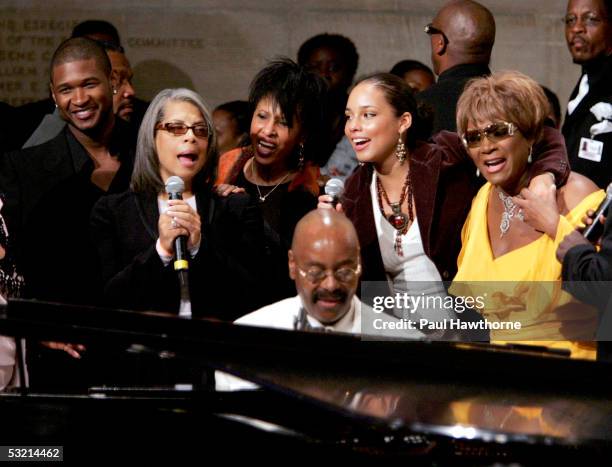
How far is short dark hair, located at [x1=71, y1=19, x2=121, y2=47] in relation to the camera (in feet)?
19.1

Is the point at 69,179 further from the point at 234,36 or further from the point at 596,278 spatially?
the point at 234,36

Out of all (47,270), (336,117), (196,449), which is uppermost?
(336,117)

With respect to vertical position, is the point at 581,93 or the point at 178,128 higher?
the point at 581,93

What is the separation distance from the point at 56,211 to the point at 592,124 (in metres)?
2.19

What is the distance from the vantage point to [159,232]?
3539 mm

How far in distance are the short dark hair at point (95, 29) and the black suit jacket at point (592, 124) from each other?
2344 mm

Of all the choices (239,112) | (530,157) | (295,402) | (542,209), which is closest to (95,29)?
(239,112)

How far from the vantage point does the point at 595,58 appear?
5.05 m

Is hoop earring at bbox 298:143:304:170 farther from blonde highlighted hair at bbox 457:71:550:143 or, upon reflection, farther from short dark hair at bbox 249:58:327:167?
blonde highlighted hair at bbox 457:71:550:143

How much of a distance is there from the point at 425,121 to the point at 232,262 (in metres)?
0.98

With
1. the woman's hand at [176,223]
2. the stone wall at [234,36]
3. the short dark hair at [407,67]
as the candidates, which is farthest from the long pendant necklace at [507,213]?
the stone wall at [234,36]

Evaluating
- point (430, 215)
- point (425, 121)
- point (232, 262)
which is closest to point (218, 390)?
point (232, 262)

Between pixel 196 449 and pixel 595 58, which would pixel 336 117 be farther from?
pixel 196 449

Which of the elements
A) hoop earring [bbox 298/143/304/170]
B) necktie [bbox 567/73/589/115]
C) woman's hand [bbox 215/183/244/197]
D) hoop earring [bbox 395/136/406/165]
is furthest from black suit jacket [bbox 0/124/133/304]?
necktie [bbox 567/73/589/115]
